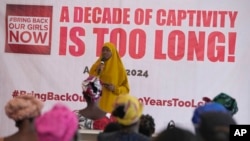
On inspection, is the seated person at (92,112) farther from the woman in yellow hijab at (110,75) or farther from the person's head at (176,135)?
the person's head at (176,135)

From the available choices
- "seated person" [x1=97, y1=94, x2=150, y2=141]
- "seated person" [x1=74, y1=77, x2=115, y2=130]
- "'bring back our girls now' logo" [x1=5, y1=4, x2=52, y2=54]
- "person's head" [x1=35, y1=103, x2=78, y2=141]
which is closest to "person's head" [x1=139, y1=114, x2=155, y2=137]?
"seated person" [x1=97, y1=94, x2=150, y2=141]

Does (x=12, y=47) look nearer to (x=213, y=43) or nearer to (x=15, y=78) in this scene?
(x=15, y=78)

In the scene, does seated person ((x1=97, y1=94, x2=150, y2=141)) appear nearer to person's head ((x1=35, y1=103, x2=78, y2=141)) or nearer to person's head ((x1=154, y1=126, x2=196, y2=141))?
person's head ((x1=35, y1=103, x2=78, y2=141))

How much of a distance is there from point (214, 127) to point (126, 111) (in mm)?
1229

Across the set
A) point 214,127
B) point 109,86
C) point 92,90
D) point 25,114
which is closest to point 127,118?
point 25,114

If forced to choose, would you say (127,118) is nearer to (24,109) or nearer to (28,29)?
(24,109)

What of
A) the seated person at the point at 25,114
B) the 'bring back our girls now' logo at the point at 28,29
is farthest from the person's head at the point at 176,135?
the 'bring back our girls now' logo at the point at 28,29

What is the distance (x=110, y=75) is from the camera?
534cm

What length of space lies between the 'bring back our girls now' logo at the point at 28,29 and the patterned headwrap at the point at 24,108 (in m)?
3.00

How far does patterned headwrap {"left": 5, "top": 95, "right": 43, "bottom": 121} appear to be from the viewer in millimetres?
3217

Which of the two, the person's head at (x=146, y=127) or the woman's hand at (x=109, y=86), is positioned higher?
the woman's hand at (x=109, y=86)

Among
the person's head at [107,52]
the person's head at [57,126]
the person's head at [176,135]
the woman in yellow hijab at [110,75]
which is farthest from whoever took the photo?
the person's head at [107,52]

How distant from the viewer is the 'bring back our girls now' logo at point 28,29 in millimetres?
6250

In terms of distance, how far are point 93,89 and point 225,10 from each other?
6.24 ft
